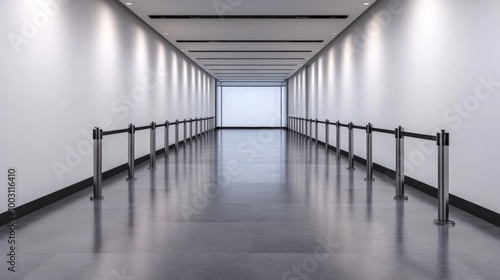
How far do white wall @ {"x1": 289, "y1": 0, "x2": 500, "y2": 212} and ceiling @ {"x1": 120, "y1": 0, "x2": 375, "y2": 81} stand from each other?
3.32 ft

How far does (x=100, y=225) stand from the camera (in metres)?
4.92

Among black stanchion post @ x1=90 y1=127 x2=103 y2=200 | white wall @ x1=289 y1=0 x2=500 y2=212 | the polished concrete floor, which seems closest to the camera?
the polished concrete floor

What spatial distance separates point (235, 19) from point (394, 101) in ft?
14.8

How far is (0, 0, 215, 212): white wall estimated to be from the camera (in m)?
5.38

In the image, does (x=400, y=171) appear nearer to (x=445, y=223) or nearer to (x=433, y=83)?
(x=433, y=83)

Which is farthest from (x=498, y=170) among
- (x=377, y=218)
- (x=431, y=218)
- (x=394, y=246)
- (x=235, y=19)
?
(x=235, y=19)

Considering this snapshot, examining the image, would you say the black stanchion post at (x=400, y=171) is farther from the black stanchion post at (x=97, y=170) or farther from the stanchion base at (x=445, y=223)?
the black stanchion post at (x=97, y=170)

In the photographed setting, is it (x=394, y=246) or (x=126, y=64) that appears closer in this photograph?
(x=394, y=246)

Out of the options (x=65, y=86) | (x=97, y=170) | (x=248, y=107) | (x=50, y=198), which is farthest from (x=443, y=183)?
(x=248, y=107)

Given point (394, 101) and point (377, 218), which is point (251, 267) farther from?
point (394, 101)

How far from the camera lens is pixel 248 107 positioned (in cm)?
3491

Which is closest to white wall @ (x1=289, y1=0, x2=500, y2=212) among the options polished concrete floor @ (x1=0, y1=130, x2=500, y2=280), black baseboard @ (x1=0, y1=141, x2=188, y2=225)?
polished concrete floor @ (x1=0, y1=130, x2=500, y2=280)

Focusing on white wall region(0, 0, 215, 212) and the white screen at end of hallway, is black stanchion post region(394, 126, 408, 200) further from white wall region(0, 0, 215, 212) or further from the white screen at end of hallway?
the white screen at end of hallway

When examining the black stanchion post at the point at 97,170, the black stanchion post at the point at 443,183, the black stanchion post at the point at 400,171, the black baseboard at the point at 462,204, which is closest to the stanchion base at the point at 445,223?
the black stanchion post at the point at 443,183
